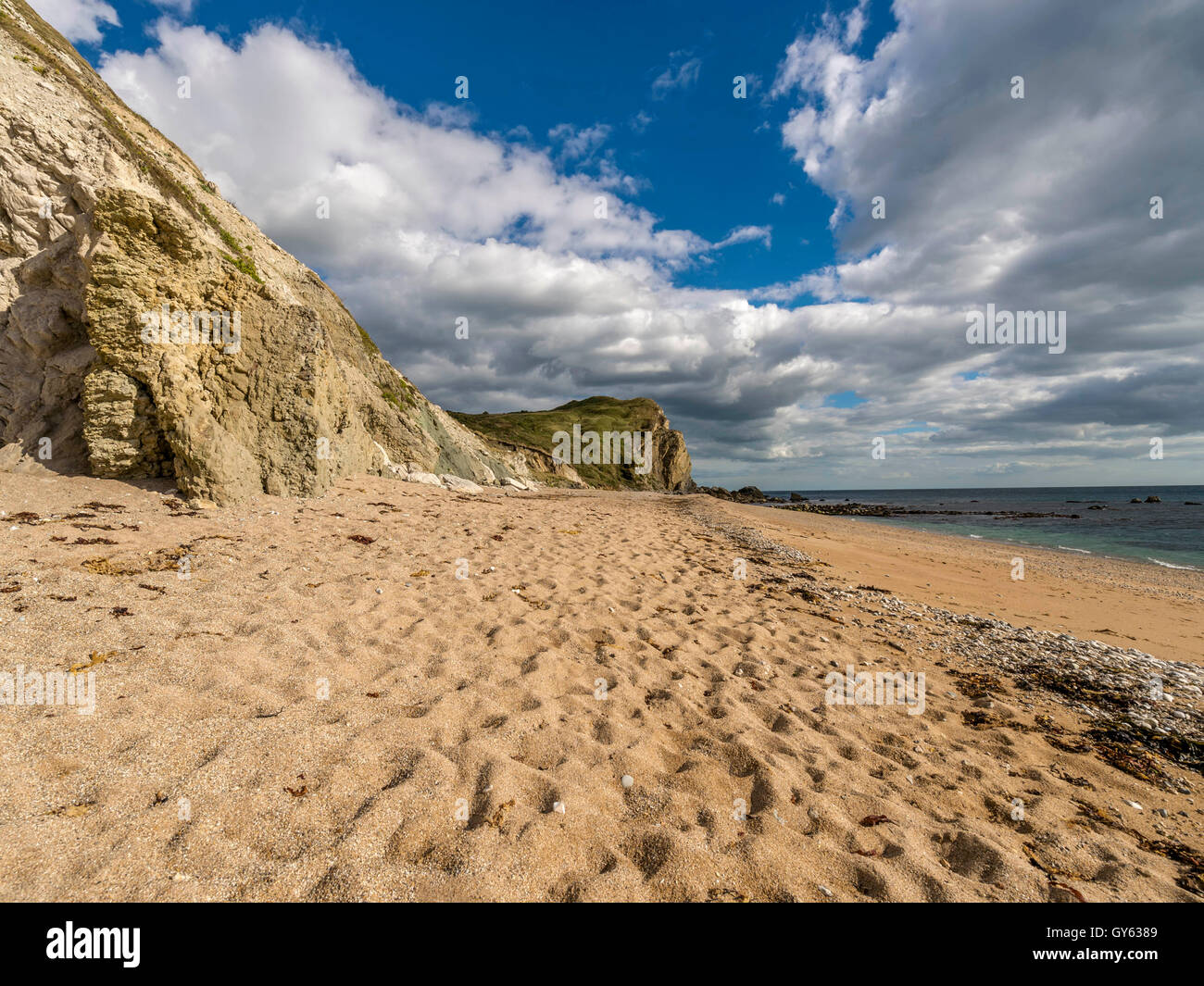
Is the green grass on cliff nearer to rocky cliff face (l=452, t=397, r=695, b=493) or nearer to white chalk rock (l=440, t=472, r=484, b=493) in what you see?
rocky cliff face (l=452, t=397, r=695, b=493)

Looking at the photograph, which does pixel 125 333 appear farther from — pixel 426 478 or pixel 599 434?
pixel 599 434

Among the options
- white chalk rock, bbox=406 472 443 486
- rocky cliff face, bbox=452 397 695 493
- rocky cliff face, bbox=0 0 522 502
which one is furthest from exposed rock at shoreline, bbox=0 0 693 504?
rocky cliff face, bbox=452 397 695 493

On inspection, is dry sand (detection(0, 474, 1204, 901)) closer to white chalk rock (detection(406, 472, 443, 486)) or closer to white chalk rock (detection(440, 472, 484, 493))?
white chalk rock (detection(406, 472, 443, 486))

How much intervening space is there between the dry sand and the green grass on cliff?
5209cm

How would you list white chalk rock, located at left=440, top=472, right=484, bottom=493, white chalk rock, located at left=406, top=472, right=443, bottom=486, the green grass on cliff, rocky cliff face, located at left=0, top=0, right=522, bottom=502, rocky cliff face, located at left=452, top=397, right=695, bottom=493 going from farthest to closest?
the green grass on cliff, rocky cliff face, located at left=452, top=397, right=695, bottom=493, white chalk rock, located at left=440, top=472, right=484, bottom=493, white chalk rock, located at left=406, top=472, right=443, bottom=486, rocky cliff face, located at left=0, top=0, right=522, bottom=502

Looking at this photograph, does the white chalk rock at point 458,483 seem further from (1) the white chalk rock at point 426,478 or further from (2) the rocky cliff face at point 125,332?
(2) the rocky cliff face at point 125,332

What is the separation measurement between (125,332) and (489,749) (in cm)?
1113

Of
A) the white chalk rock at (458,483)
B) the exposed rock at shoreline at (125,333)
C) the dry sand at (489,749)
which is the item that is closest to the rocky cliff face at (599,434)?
the white chalk rock at (458,483)

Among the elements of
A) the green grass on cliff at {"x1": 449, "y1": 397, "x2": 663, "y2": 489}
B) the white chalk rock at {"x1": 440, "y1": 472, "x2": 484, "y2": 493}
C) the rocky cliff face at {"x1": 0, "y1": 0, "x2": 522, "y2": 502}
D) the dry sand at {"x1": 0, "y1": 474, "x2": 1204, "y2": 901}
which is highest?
the green grass on cliff at {"x1": 449, "y1": 397, "x2": 663, "y2": 489}

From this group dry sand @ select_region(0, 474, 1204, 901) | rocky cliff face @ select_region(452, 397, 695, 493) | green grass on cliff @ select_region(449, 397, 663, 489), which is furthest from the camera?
green grass on cliff @ select_region(449, 397, 663, 489)

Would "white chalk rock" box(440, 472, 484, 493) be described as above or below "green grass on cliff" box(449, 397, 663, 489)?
below

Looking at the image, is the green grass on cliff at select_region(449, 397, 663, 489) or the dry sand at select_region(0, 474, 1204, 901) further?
the green grass on cliff at select_region(449, 397, 663, 489)

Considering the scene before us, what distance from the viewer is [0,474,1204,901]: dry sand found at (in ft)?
9.28
